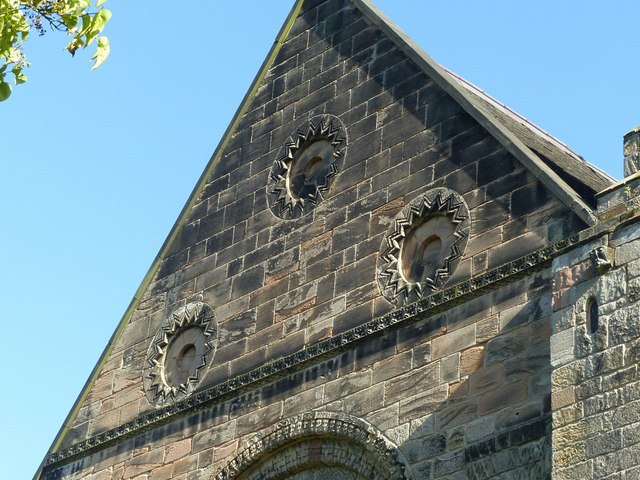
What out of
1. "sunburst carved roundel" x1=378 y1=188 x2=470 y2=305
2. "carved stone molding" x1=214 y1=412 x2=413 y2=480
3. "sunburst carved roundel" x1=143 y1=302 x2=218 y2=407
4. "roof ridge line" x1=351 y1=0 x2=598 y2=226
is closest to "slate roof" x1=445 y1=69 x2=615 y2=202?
"roof ridge line" x1=351 y1=0 x2=598 y2=226

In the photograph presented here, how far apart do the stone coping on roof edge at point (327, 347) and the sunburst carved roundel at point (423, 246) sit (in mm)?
260

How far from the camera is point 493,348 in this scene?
1644 cm

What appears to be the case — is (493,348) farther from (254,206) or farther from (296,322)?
(254,206)

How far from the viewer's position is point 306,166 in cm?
2019

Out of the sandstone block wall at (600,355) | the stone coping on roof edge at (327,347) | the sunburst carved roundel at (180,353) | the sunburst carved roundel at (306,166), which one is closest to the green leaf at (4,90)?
the sandstone block wall at (600,355)

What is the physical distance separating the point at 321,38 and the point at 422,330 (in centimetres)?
503

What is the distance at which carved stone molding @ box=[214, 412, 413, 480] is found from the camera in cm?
1698

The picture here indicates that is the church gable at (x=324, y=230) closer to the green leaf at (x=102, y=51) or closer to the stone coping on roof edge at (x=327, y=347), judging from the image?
the stone coping on roof edge at (x=327, y=347)

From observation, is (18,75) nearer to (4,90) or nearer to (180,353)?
(4,90)

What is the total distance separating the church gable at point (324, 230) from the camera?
17.3 m

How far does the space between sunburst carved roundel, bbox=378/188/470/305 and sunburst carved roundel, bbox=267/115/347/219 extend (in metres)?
1.64

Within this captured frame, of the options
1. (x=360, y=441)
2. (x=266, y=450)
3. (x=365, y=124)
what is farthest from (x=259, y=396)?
(x=365, y=124)

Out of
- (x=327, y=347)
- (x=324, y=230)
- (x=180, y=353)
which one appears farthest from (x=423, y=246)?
(x=180, y=353)

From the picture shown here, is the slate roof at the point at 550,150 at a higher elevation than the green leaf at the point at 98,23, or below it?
higher
